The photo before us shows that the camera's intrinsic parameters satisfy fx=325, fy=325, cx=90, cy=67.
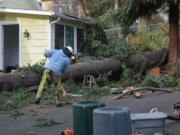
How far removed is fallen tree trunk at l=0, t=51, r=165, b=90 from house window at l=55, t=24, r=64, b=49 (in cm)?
231

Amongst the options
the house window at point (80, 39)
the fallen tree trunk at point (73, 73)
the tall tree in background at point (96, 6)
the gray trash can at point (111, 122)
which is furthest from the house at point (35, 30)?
the gray trash can at point (111, 122)

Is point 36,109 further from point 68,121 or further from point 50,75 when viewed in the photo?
point 68,121

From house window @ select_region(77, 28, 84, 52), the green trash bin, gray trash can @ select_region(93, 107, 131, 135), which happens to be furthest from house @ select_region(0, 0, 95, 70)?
gray trash can @ select_region(93, 107, 131, 135)

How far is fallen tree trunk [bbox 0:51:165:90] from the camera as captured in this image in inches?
462

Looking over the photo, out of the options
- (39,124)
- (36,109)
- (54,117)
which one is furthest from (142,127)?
(36,109)

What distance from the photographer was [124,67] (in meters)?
14.8

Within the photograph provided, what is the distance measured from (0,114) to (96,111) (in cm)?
469

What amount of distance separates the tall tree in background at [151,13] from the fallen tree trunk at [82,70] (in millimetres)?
1592

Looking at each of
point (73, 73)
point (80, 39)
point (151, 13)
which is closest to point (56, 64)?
point (73, 73)

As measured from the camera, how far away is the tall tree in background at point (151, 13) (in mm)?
13742

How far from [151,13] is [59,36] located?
456 centimetres

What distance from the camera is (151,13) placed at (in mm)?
14688

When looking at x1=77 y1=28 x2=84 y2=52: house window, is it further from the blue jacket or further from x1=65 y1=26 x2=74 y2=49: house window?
the blue jacket

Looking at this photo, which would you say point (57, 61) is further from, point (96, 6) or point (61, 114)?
point (96, 6)
